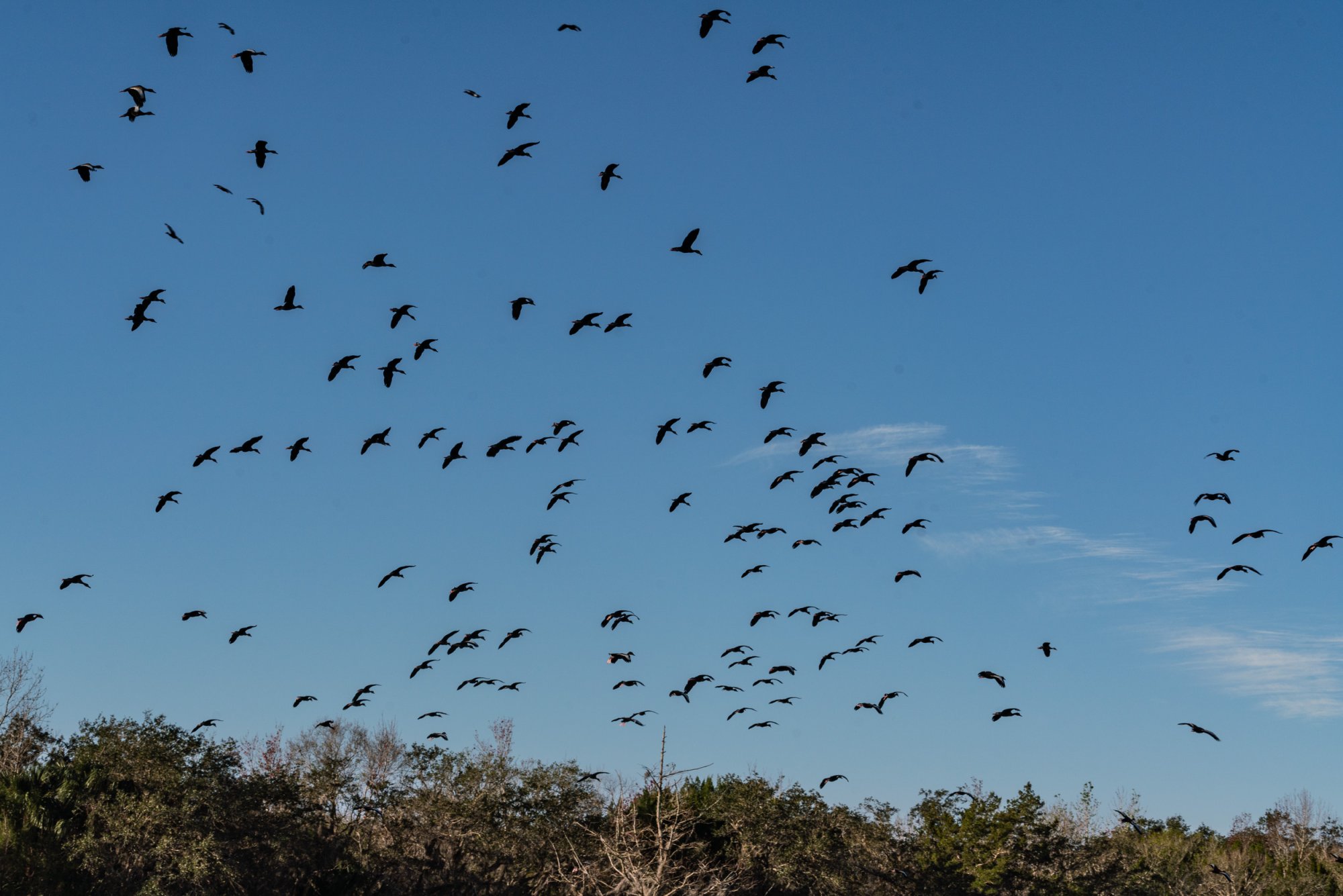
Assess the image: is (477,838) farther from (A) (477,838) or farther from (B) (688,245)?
(B) (688,245)

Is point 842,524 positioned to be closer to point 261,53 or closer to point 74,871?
point 261,53

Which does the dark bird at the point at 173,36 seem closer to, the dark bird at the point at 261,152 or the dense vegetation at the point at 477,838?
the dark bird at the point at 261,152

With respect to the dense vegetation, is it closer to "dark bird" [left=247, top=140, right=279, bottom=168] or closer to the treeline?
the treeline

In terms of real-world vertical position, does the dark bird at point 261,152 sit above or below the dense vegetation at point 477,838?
above

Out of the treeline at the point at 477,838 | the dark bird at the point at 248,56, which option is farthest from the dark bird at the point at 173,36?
the treeline at the point at 477,838

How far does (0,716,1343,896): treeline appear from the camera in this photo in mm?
34281

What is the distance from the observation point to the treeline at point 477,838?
34281mm

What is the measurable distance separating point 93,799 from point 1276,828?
8994 cm

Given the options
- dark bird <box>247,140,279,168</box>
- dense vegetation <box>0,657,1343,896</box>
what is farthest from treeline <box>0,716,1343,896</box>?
dark bird <box>247,140,279,168</box>

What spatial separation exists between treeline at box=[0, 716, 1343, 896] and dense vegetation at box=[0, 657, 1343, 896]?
0.26 feet

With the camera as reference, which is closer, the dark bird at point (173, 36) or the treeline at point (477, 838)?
the dark bird at point (173, 36)

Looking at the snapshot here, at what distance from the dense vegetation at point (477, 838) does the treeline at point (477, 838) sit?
0.08 m

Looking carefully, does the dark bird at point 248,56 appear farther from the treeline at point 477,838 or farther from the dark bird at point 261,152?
the treeline at point 477,838

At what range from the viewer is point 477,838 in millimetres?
44906
